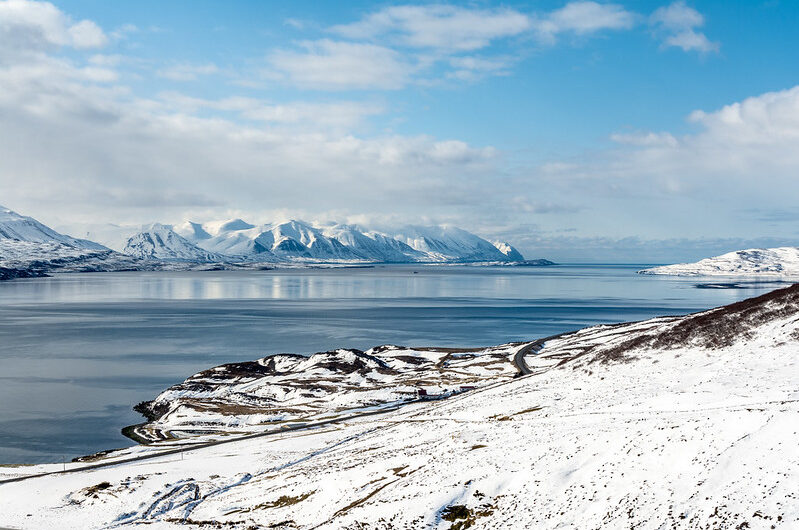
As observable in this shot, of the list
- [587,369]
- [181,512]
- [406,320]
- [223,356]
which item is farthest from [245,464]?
[406,320]

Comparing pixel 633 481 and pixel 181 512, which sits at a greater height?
pixel 633 481

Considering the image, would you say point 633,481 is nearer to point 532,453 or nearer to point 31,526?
point 532,453

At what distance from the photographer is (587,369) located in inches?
2633

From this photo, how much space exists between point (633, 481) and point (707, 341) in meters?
41.7

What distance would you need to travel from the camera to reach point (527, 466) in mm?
32656

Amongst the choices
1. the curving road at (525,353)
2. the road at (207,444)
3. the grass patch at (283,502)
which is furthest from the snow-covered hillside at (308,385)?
the grass patch at (283,502)

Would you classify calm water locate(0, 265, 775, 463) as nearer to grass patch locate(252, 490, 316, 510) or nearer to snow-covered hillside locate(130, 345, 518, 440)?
snow-covered hillside locate(130, 345, 518, 440)

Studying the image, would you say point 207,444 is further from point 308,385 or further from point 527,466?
point 527,466

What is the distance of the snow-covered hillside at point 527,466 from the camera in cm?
2655

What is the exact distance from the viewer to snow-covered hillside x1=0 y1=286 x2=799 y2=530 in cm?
2655

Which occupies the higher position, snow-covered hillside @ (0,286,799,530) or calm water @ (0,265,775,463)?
snow-covered hillside @ (0,286,799,530)

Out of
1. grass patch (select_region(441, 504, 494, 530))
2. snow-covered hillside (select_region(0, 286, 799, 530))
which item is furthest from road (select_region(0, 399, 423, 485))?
grass patch (select_region(441, 504, 494, 530))

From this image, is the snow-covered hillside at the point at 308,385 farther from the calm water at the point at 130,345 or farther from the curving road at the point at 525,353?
the calm water at the point at 130,345

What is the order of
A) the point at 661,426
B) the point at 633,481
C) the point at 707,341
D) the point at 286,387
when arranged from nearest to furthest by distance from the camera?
the point at 633,481
the point at 661,426
the point at 707,341
the point at 286,387
